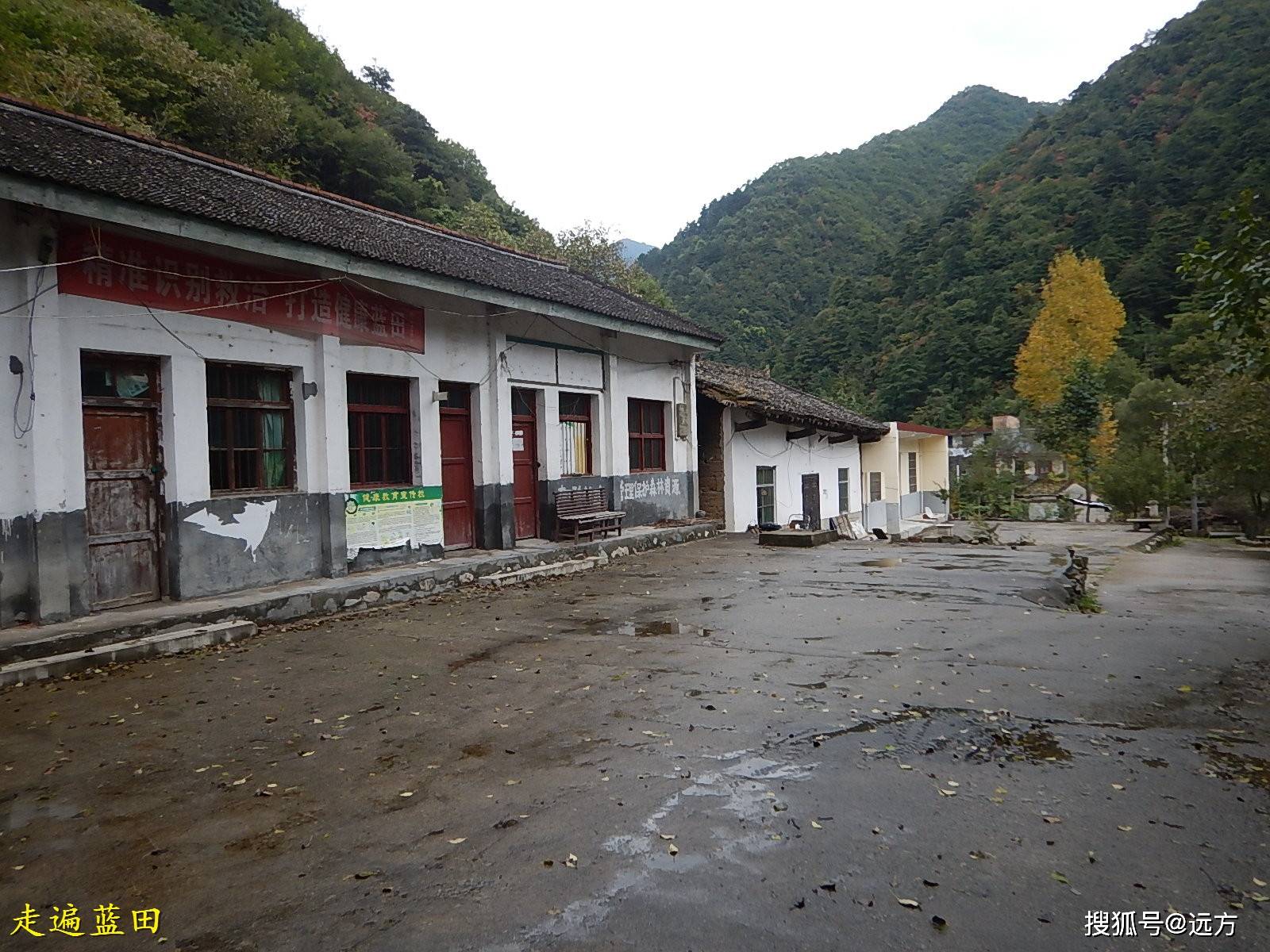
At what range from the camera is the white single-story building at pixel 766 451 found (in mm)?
17844

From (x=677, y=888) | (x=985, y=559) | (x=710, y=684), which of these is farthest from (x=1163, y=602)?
(x=677, y=888)

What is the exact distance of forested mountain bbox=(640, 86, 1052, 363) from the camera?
53.0 metres

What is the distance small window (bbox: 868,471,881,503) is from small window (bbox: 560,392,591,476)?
47.5ft

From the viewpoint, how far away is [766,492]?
1922 cm

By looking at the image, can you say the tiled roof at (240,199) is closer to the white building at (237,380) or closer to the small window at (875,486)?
the white building at (237,380)

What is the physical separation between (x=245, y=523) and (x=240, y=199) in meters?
3.82

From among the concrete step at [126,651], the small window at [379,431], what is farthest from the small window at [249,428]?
the concrete step at [126,651]

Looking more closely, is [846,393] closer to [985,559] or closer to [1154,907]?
[985,559]

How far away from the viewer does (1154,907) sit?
8.59ft

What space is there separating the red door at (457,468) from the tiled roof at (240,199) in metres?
1.88

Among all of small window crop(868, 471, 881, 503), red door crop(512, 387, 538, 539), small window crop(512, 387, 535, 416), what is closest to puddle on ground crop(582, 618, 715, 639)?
red door crop(512, 387, 538, 539)

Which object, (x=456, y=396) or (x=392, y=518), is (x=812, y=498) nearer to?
(x=456, y=396)

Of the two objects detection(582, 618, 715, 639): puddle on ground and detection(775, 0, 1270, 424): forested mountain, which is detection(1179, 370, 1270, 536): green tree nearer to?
detection(582, 618, 715, 639): puddle on ground

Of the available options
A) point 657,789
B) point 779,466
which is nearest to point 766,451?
point 779,466
